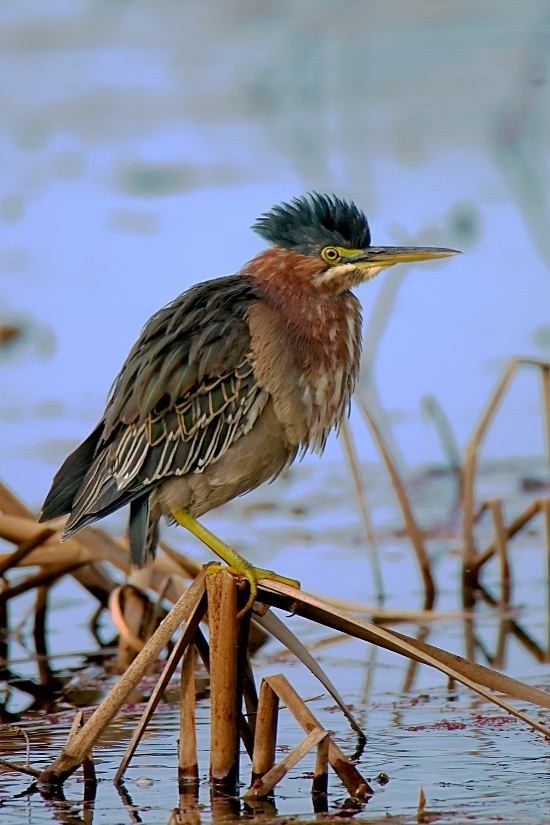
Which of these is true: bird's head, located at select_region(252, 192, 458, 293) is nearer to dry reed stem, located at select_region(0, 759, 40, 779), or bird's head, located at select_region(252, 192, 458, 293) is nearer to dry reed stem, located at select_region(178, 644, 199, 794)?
dry reed stem, located at select_region(178, 644, 199, 794)

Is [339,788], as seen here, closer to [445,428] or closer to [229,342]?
[229,342]

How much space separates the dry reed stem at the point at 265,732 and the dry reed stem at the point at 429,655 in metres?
0.24

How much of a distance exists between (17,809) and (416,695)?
1.73 m

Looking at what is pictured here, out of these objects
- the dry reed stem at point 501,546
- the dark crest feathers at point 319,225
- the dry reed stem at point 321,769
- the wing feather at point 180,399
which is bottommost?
the dry reed stem at point 321,769

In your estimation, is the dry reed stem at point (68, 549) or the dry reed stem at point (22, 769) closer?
the dry reed stem at point (22, 769)

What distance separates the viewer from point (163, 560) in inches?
219

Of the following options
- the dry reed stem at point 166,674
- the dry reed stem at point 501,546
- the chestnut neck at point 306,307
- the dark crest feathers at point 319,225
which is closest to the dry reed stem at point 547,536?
the dry reed stem at point 501,546

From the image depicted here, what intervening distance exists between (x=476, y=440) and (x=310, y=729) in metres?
2.83

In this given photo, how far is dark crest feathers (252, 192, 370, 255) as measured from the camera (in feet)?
13.9

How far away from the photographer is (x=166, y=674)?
3.34 m

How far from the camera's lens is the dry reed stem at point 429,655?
318 centimetres

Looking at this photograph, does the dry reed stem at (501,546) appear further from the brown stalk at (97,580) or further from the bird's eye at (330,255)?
the bird's eye at (330,255)

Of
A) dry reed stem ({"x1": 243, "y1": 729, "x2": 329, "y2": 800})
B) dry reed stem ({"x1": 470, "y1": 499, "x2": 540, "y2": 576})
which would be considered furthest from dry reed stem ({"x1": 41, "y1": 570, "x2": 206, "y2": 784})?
dry reed stem ({"x1": 470, "y1": 499, "x2": 540, "y2": 576})

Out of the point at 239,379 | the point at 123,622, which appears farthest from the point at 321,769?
the point at 123,622
